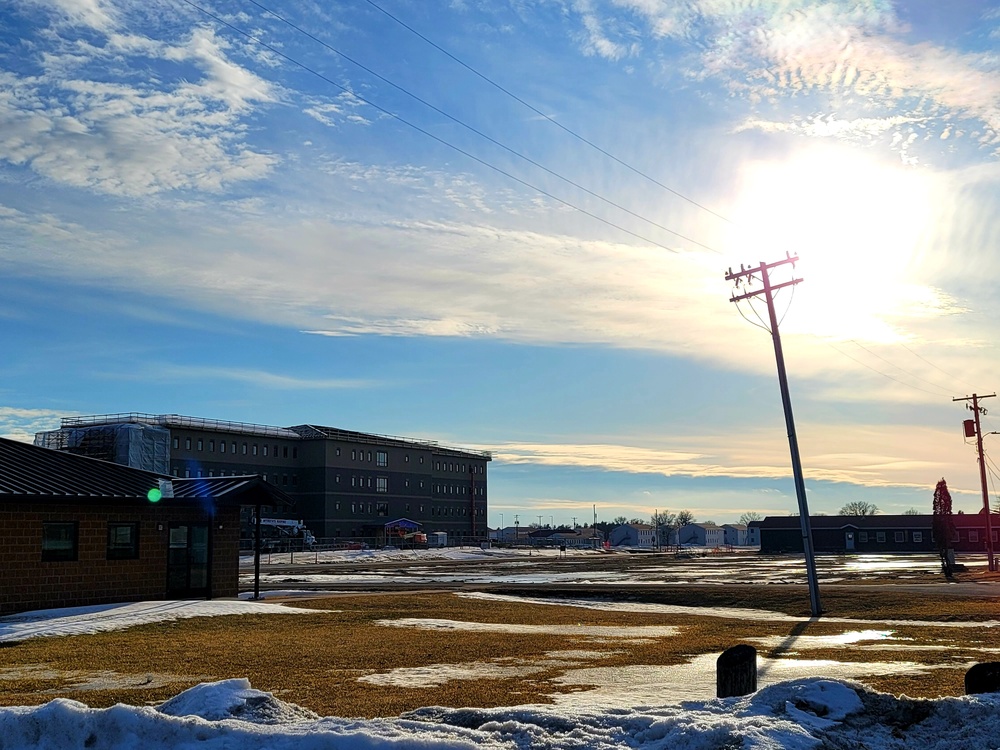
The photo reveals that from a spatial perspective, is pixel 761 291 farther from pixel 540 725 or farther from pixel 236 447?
pixel 236 447

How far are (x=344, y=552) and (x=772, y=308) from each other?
66974 millimetres

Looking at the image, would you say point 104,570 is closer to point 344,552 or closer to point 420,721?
point 420,721

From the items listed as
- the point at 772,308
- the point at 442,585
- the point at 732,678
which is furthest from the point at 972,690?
the point at 442,585

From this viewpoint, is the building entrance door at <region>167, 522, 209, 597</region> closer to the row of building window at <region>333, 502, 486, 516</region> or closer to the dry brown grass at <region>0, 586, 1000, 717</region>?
the dry brown grass at <region>0, 586, 1000, 717</region>

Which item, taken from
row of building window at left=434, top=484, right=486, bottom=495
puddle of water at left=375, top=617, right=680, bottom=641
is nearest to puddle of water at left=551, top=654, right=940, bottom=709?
puddle of water at left=375, top=617, right=680, bottom=641

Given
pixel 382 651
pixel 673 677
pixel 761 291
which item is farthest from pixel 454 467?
pixel 673 677

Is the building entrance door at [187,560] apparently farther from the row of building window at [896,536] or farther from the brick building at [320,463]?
the row of building window at [896,536]

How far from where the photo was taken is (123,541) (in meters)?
26.8

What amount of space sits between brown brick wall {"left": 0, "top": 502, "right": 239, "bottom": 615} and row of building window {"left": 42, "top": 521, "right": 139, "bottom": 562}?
0.40 feet

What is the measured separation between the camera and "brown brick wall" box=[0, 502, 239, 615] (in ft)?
78.3

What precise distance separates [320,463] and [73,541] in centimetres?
9444

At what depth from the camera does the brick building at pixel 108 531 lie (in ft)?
79.2

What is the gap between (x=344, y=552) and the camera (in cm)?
9006

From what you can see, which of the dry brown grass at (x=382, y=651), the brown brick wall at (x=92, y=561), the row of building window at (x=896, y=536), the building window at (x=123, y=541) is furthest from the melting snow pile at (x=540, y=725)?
the row of building window at (x=896, y=536)
